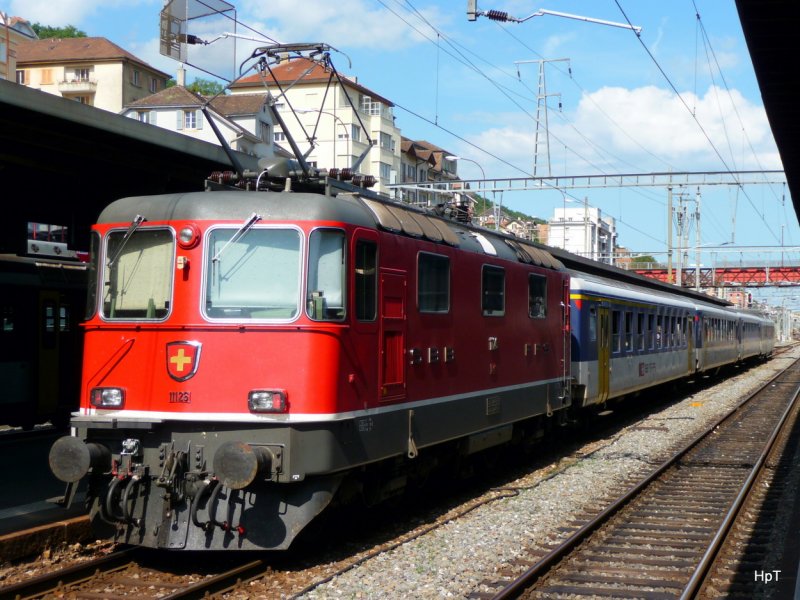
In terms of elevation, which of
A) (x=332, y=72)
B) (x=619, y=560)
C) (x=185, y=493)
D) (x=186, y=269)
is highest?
(x=332, y=72)

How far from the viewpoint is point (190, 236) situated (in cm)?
797

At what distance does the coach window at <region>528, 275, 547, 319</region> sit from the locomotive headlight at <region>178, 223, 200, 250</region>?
20.0ft

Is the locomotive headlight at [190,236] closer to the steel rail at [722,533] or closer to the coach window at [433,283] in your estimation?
the coach window at [433,283]

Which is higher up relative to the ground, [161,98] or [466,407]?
[161,98]

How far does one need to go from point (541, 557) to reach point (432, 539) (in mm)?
1140

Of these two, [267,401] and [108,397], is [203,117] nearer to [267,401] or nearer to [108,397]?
[108,397]

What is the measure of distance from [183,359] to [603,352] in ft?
37.6

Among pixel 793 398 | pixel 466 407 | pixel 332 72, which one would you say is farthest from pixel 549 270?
pixel 793 398

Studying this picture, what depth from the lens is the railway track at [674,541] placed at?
7.75 m

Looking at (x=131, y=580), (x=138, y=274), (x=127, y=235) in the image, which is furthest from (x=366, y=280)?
(x=131, y=580)

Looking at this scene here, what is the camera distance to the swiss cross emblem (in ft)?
25.6

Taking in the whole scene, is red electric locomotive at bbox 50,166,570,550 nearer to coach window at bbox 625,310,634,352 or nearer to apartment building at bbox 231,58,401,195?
coach window at bbox 625,310,634,352

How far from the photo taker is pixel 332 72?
9852 mm

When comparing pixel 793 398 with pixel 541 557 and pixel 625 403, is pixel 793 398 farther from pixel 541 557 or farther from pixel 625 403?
pixel 541 557
